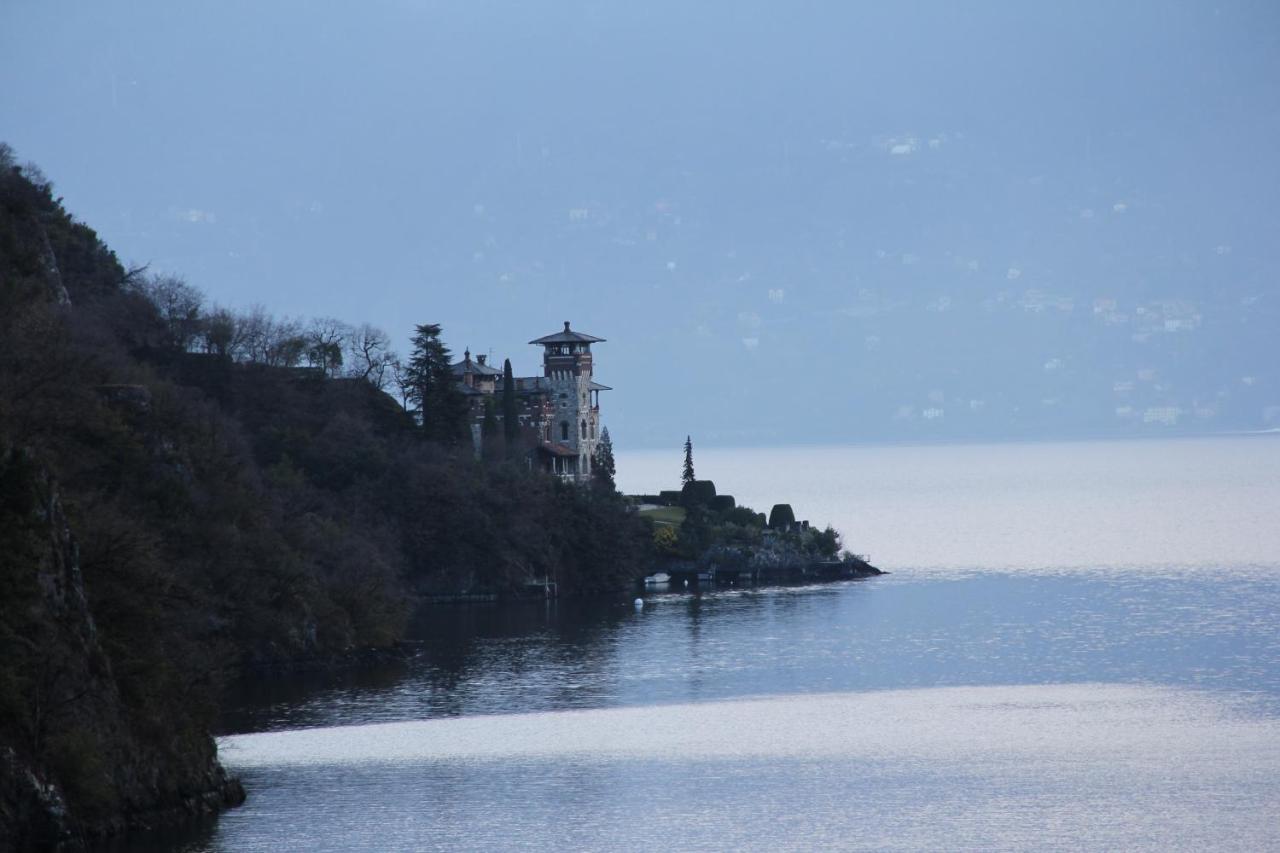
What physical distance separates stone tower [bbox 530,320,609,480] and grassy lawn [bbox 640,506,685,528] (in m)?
6.18

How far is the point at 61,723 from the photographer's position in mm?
46688

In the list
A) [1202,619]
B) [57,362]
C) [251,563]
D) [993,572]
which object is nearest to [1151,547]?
[993,572]

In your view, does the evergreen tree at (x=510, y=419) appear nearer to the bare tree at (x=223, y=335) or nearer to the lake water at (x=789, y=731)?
the lake water at (x=789, y=731)

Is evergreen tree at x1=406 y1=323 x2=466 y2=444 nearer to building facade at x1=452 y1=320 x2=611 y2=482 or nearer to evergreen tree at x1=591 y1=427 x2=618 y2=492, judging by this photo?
building facade at x1=452 y1=320 x2=611 y2=482

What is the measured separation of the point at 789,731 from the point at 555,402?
272ft

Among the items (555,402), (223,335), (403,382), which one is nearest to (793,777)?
(223,335)

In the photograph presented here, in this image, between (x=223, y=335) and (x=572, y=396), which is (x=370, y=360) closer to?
(x=572, y=396)

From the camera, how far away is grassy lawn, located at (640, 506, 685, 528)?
139500 millimetres

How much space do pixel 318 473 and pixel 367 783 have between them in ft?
178

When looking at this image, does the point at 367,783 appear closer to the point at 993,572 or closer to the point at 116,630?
the point at 116,630

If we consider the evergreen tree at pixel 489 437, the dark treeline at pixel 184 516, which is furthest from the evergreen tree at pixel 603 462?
the dark treeline at pixel 184 516

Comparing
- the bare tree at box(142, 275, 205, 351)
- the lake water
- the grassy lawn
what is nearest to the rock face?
the lake water

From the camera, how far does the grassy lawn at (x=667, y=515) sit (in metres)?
140

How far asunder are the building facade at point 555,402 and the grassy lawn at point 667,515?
5887 millimetres
